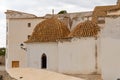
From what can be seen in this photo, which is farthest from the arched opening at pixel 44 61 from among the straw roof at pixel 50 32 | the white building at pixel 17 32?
the white building at pixel 17 32

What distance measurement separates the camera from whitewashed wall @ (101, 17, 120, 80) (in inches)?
973

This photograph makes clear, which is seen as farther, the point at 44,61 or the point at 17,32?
the point at 17,32

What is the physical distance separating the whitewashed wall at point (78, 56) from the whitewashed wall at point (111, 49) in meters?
2.92

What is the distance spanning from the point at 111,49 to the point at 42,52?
865cm

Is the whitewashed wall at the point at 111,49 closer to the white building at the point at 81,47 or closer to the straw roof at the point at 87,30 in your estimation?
the white building at the point at 81,47

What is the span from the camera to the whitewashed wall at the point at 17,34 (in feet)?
153

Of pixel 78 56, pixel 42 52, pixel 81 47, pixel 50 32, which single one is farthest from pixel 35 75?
pixel 50 32

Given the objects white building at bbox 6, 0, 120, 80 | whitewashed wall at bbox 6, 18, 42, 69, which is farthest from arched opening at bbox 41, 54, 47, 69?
whitewashed wall at bbox 6, 18, 42, 69

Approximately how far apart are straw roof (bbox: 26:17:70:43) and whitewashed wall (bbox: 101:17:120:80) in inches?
279

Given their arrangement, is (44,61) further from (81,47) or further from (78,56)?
(81,47)

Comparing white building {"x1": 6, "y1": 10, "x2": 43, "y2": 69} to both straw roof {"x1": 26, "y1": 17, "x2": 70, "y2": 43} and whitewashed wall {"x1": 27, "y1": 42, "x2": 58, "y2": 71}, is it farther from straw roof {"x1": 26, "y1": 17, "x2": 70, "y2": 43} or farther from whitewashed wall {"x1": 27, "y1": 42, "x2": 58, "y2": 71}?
straw roof {"x1": 26, "y1": 17, "x2": 70, "y2": 43}

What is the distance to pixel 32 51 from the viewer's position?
33.3 metres

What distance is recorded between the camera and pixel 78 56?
96.8ft

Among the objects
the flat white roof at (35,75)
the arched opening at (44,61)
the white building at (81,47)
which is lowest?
the flat white roof at (35,75)
